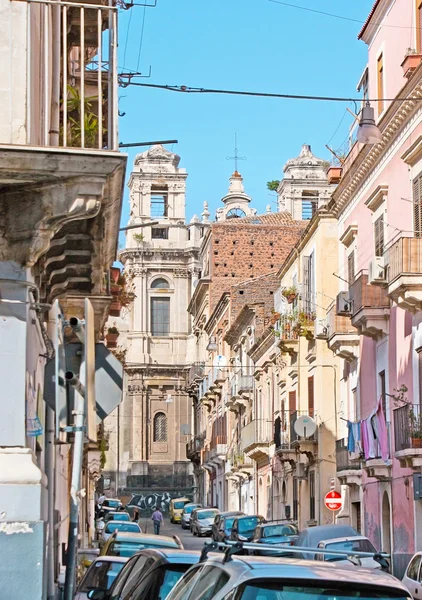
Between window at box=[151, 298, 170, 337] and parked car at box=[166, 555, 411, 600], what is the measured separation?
246 ft

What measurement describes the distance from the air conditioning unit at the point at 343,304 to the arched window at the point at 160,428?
50908 millimetres

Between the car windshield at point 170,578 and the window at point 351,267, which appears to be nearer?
the car windshield at point 170,578

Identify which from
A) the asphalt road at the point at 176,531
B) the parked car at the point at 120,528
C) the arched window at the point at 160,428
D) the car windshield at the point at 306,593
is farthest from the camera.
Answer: the arched window at the point at 160,428

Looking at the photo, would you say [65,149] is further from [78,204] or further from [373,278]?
[373,278]

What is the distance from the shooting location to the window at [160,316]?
271 feet

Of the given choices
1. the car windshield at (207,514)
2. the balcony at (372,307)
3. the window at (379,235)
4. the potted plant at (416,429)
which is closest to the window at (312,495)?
the balcony at (372,307)

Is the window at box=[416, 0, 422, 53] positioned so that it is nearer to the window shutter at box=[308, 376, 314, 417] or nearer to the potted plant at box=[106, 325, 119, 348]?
the potted plant at box=[106, 325, 119, 348]

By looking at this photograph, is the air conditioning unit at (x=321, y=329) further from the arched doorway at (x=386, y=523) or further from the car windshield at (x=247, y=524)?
the arched doorway at (x=386, y=523)

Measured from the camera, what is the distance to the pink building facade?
26.0 metres

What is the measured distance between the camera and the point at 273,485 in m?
49.0

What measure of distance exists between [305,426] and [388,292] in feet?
40.2

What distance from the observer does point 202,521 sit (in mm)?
54125

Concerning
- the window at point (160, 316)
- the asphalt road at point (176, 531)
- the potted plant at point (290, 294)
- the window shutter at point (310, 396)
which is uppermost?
the window at point (160, 316)

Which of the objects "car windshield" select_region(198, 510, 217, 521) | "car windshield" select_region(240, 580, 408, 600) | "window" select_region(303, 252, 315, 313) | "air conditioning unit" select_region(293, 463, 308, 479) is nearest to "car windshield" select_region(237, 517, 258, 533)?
"air conditioning unit" select_region(293, 463, 308, 479)
